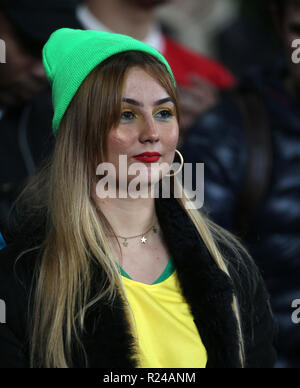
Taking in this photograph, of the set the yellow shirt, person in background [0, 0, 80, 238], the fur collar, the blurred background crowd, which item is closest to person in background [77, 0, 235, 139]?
the blurred background crowd

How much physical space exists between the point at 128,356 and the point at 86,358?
0.12 m

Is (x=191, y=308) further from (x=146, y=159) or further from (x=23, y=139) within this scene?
(x=23, y=139)

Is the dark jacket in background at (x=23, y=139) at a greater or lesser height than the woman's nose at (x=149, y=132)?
greater

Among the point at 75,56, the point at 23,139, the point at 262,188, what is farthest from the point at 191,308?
the point at 23,139

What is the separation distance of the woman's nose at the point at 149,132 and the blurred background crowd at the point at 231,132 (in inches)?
24.2

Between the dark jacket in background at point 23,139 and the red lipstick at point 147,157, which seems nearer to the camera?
the red lipstick at point 147,157

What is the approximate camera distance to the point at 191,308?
200 cm

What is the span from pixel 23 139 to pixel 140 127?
129 centimetres

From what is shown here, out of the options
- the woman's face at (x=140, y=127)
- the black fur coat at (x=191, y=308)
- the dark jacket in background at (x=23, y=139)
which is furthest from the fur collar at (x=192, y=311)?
the dark jacket in background at (x=23, y=139)

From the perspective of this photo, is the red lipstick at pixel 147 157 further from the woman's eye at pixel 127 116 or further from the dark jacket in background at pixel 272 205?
the dark jacket in background at pixel 272 205

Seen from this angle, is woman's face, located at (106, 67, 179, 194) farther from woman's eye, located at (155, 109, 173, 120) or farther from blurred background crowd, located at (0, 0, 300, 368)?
blurred background crowd, located at (0, 0, 300, 368)

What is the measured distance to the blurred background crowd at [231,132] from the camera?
281cm

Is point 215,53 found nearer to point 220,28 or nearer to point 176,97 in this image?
point 220,28

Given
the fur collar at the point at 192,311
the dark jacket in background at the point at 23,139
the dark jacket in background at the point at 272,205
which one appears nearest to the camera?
the fur collar at the point at 192,311
